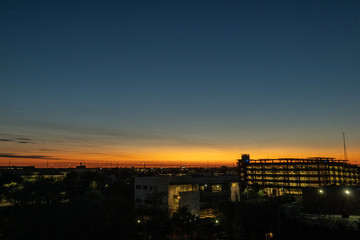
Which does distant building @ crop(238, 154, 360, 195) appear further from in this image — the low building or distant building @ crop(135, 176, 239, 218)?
the low building

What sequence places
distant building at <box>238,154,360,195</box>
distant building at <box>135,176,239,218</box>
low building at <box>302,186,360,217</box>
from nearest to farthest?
low building at <box>302,186,360,217</box> → distant building at <box>135,176,239,218</box> → distant building at <box>238,154,360,195</box>

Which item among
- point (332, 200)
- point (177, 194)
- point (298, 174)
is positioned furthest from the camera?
point (298, 174)

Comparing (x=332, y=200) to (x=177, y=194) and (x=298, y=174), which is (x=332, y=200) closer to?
(x=177, y=194)

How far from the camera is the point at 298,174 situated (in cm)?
11775

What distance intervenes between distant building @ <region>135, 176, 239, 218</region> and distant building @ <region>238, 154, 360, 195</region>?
4894cm

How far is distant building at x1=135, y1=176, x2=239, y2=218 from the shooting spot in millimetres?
59312

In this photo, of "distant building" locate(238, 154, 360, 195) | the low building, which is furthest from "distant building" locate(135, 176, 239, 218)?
"distant building" locate(238, 154, 360, 195)

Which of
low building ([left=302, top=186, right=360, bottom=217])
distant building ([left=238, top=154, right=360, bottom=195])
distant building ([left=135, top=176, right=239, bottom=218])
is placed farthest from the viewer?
distant building ([left=238, top=154, right=360, bottom=195])

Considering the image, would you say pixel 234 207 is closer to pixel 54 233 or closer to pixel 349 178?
pixel 54 233

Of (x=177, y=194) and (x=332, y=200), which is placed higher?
(x=177, y=194)

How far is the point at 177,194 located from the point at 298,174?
261 ft

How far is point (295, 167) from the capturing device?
119m

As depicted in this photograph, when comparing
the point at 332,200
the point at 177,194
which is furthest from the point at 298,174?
the point at 177,194

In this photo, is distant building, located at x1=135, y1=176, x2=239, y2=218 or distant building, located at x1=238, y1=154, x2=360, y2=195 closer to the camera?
distant building, located at x1=135, y1=176, x2=239, y2=218
